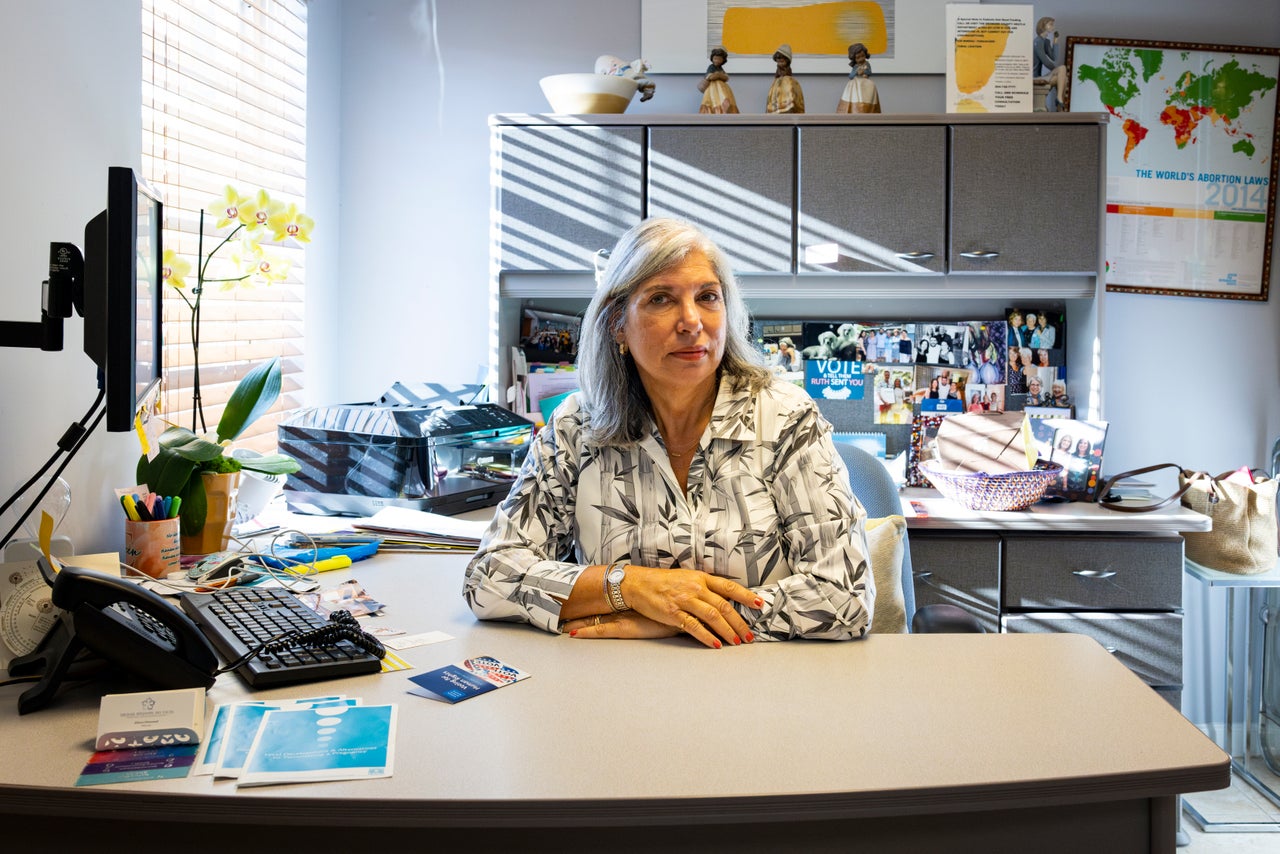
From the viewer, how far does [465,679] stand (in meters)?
A: 1.33

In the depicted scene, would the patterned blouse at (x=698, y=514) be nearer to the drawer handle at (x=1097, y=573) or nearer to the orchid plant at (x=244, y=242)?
the orchid plant at (x=244, y=242)

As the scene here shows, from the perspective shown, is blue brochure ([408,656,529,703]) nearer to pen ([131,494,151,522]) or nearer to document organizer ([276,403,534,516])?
pen ([131,494,151,522])

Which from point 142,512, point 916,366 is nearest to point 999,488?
point 916,366

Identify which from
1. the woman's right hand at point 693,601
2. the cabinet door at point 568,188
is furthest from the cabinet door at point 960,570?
the woman's right hand at point 693,601

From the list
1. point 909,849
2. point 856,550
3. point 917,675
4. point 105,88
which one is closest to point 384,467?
point 105,88

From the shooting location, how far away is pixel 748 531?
1696 millimetres

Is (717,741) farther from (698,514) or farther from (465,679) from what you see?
(698,514)

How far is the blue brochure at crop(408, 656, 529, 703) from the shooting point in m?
1.29

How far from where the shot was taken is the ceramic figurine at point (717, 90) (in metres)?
3.14

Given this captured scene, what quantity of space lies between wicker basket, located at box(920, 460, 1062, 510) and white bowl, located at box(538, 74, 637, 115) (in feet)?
4.69

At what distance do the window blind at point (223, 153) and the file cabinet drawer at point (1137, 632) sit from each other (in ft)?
7.08

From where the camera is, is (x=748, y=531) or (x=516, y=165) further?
(x=516, y=165)

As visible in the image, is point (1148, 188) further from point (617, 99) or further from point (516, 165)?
point (516, 165)

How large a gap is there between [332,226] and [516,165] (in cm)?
71
